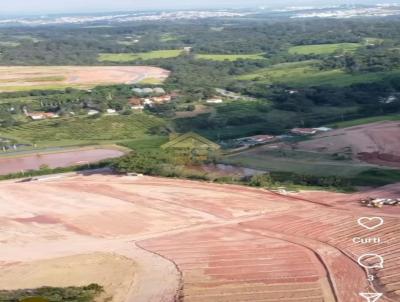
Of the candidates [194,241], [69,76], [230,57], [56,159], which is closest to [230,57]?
[230,57]

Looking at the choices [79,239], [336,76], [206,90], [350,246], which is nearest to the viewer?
[350,246]

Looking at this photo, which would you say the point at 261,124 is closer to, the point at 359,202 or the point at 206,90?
the point at 206,90

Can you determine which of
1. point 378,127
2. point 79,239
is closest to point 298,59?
point 378,127

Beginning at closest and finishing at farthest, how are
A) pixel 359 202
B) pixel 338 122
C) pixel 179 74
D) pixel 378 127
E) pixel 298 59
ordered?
pixel 359 202 → pixel 378 127 → pixel 338 122 → pixel 179 74 → pixel 298 59

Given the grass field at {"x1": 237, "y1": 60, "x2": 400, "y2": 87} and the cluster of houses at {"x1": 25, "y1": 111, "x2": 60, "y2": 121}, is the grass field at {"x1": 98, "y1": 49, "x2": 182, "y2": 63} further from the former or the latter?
the cluster of houses at {"x1": 25, "y1": 111, "x2": 60, "y2": 121}

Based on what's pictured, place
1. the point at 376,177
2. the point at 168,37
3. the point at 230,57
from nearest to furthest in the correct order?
the point at 376,177 → the point at 230,57 → the point at 168,37

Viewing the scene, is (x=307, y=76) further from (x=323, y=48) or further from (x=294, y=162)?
(x=294, y=162)

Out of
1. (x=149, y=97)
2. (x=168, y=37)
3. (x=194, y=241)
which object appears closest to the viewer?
(x=194, y=241)
